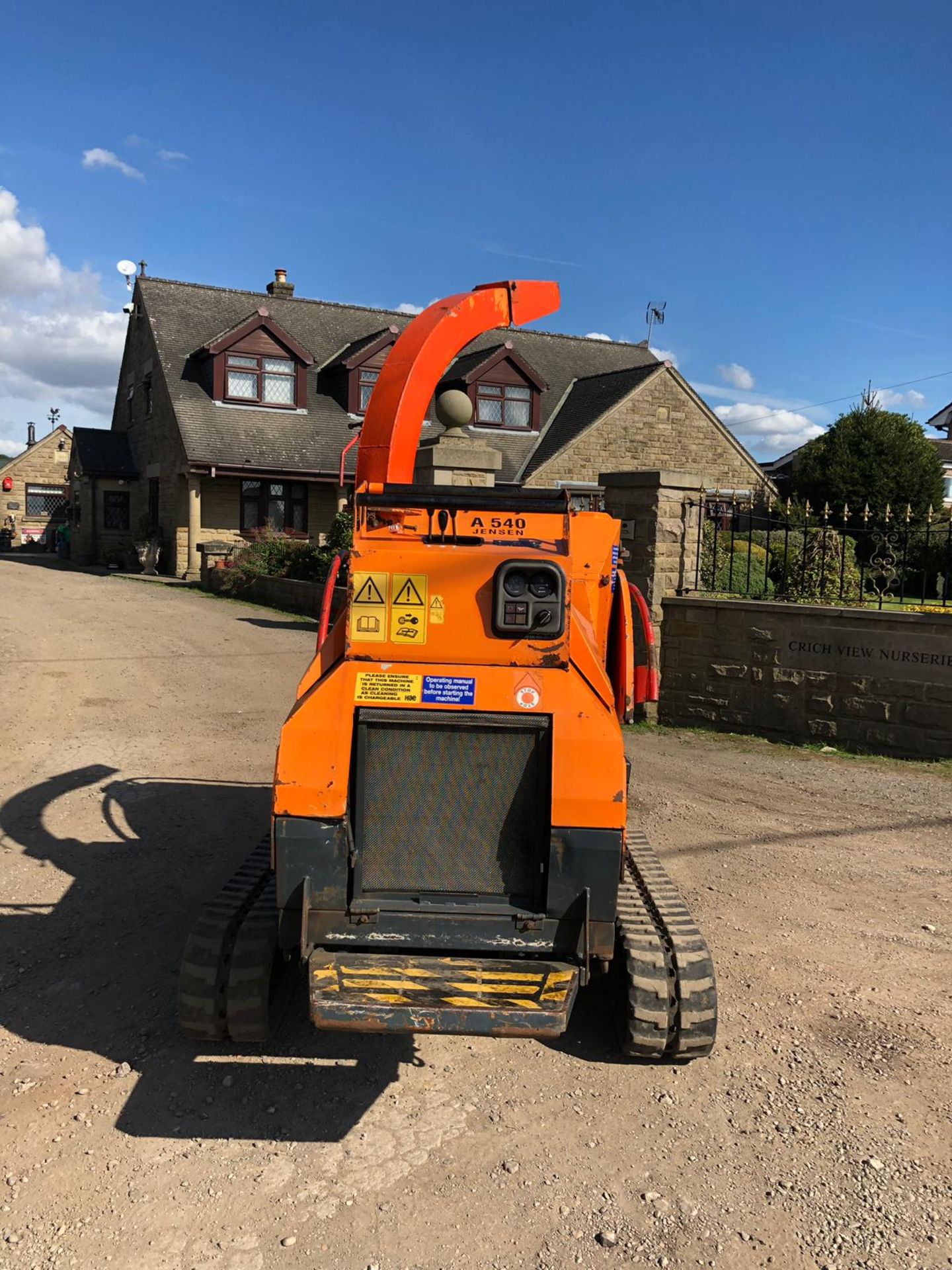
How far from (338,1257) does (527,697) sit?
74.8 inches

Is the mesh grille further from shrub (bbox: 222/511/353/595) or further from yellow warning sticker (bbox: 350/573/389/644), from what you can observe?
shrub (bbox: 222/511/353/595)

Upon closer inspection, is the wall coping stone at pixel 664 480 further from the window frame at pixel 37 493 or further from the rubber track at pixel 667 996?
the window frame at pixel 37 493

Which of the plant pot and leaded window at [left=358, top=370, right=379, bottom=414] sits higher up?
leaded window at [left=358, top=370, right=379, bottom=414]

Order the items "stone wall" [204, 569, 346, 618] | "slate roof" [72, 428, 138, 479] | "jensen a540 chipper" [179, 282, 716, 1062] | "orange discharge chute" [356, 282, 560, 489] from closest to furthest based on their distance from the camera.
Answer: "jensen a540 chipper" [179, 282, 716, 1062]
"orange discharge chute" [356, 282, 560, 489]
"stone wall" [204, 569, 346, 618]
"slate roof" [72, 428, 138, 479]

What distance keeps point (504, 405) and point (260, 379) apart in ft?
22.6

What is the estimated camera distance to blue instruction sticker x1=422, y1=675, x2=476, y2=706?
355 cm

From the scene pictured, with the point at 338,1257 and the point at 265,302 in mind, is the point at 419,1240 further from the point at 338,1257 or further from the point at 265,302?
the point at 265,302

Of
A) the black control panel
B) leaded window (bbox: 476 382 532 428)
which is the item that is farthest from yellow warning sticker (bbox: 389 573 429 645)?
leaded window (bbox: 476 382 532 428)

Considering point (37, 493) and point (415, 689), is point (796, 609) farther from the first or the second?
point (37, 493)

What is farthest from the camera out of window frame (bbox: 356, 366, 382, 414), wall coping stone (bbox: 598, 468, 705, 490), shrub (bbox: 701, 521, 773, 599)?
window frame (bbox: 356, 366, 382, 414)

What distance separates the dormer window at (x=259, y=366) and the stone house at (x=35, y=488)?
23291mm

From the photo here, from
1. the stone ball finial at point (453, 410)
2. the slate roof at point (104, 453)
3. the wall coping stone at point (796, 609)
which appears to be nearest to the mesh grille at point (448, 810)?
the wall coping stone at point (796, 609)

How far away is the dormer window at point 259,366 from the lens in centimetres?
2548

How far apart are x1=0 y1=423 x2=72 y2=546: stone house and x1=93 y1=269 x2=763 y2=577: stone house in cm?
1925
